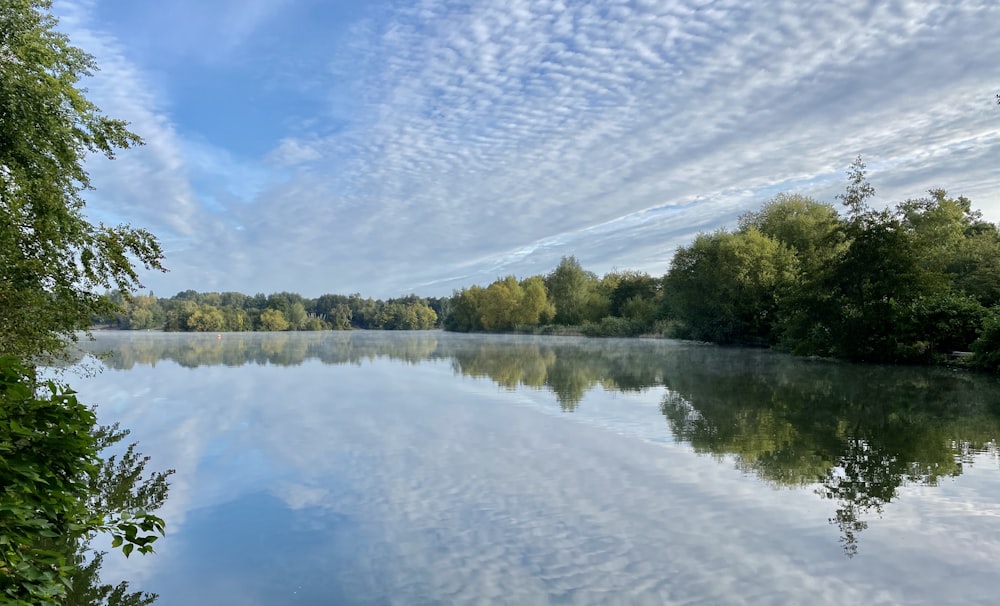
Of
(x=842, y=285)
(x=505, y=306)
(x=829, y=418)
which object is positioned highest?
(x=505, y=306)

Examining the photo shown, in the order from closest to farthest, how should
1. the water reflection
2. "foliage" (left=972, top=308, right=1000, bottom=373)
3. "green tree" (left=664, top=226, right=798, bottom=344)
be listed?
1. the water reflection
2. "foliage" (left=972, top=308, right=1000, bottom=373)
3. "green tree" (left=664, top=226, right=798, bottom=344)

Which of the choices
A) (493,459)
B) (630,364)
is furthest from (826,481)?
(630,364)

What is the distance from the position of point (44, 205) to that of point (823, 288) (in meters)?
25.7

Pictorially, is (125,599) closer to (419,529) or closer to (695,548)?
(419,529)

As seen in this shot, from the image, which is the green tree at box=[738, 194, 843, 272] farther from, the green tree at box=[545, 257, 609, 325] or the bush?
the green tree at box=[545, 257, 609, 325]

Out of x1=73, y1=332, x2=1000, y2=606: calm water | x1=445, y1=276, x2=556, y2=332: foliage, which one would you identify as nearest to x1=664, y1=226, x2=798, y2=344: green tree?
x1=73, y1=332, x2=1000, y2=606: calm water

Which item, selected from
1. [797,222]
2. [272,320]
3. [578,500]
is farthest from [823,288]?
[272,320]

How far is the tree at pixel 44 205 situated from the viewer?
8.14 m

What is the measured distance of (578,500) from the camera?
6.07 meters

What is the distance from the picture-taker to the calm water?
419 cm

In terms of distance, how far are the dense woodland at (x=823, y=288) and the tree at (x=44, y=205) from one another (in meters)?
1.13

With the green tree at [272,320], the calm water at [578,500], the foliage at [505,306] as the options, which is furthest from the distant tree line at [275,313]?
the calm water at [578,500]

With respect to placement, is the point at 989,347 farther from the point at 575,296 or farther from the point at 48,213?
the point at 575,296

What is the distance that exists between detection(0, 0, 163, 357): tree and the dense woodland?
113 cm
